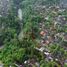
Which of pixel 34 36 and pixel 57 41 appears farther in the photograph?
pixel 34 36

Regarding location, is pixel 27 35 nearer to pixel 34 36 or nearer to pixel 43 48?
pixel 34 36

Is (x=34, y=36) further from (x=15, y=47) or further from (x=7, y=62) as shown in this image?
(x=7, y=62)

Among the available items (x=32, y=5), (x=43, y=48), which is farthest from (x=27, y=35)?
(x=32, y=5)

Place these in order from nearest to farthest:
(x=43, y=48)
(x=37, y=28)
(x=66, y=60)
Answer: (x=66, y=60) → (x=43, y=48) → (x=37, y=28)

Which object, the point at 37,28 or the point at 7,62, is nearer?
the point at 7,62

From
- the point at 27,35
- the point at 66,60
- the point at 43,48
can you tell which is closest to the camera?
the point at 66,60


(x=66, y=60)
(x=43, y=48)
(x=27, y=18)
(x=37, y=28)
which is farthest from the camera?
(x=27, y=18)

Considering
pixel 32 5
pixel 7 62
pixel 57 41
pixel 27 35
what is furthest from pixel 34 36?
pixel 32 5

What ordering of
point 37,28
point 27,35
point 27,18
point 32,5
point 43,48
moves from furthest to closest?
point 32,5
point 27,18
point 37,28
point 27,35
point 43,48

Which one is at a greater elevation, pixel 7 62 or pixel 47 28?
pixel 47 28
